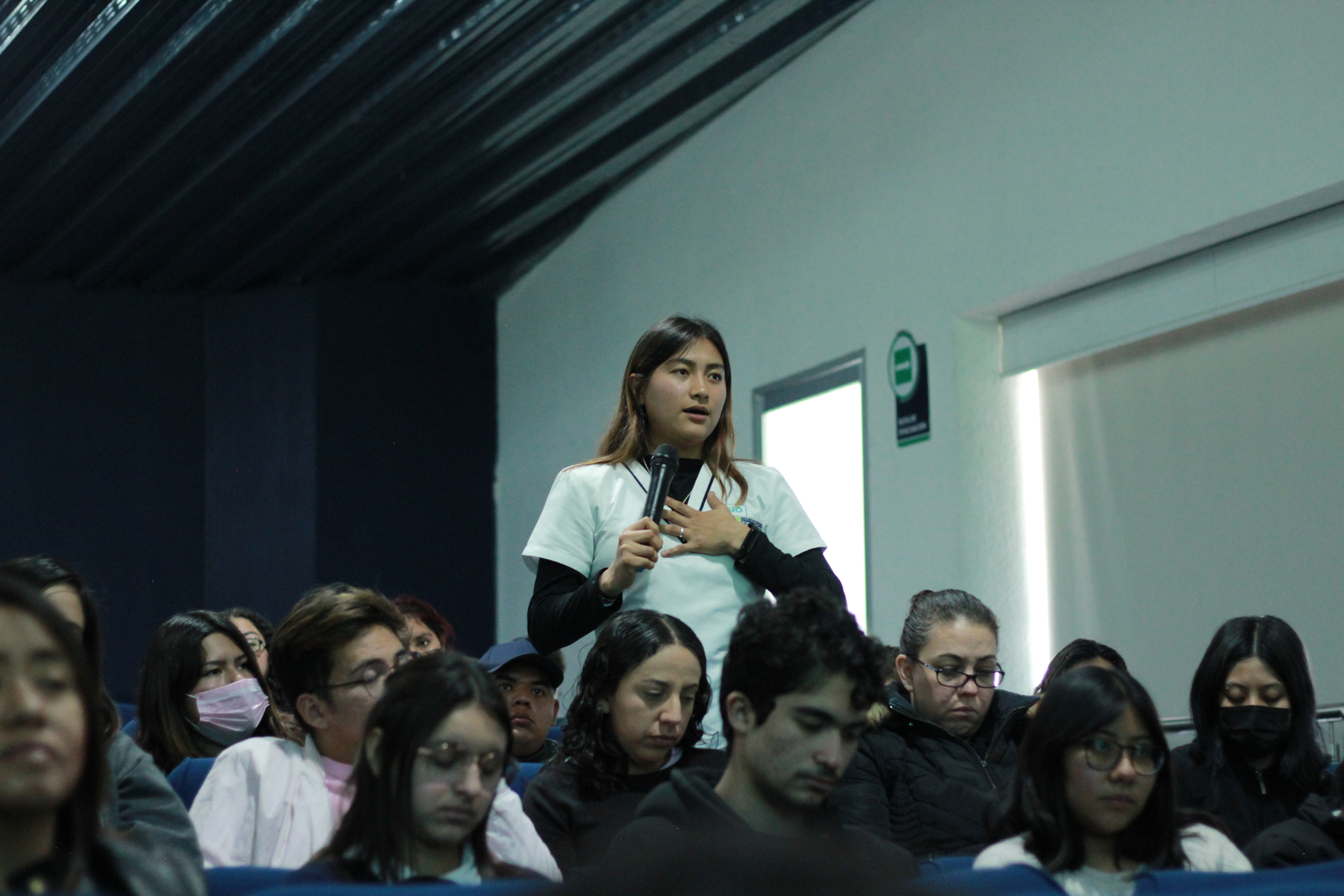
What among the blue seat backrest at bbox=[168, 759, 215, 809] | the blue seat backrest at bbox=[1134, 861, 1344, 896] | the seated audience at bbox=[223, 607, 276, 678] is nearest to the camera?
the blue seat backrest at bbox=[1134, 861, 1344, 896]

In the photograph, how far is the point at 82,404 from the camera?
7926 mm

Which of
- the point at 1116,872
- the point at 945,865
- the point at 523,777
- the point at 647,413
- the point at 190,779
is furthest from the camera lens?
the point at 523,777

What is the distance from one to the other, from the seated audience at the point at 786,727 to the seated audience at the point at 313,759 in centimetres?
40

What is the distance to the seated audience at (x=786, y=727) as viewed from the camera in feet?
5.96

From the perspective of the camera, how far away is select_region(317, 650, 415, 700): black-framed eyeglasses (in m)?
2.37

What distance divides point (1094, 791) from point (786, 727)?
0.59 meters

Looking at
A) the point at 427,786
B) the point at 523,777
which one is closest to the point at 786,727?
the point at 427,786

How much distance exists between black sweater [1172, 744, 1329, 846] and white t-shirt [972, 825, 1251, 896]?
620mm

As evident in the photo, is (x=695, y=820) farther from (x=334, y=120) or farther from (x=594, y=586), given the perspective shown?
(x=334, y=120)

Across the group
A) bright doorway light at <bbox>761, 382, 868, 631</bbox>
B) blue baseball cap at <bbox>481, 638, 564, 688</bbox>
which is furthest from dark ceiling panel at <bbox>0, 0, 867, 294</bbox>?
blue baseball cap at <bbox>481, 638, 564, 688</bbox>

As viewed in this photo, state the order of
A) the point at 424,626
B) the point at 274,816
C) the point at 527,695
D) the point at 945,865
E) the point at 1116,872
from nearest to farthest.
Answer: the point at 945,865 < the point at 1116,872 < the point at 274,816 < the point at 527,695 < the point at 424,626

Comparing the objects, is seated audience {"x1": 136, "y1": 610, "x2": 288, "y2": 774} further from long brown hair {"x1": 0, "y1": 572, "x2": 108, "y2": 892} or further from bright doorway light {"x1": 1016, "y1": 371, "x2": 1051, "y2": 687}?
bright doorway light {"x1": 1016, "y1": 371, "x2": 1051, "y2": 687}

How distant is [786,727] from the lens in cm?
185

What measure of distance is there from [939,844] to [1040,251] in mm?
2520
